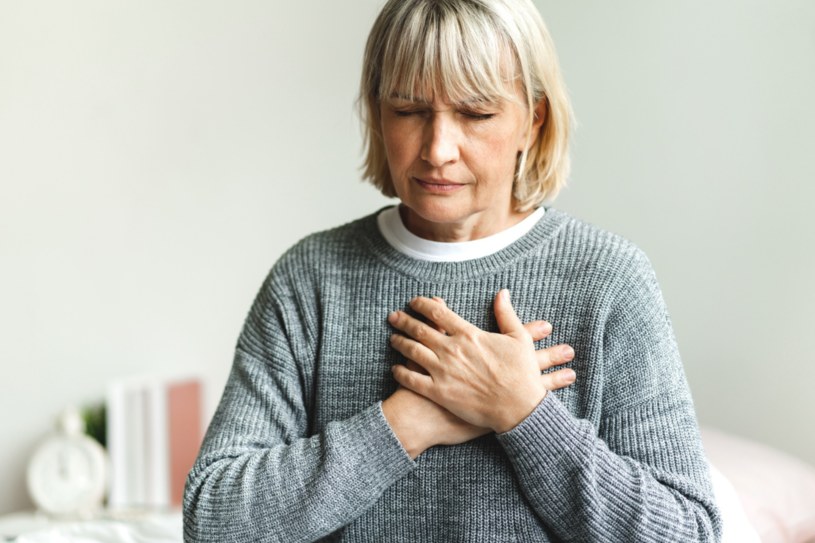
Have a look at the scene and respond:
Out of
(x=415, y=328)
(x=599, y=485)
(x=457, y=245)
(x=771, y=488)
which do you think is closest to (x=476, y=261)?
(x=457, y=245)

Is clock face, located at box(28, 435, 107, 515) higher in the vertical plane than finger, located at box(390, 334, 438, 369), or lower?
lower

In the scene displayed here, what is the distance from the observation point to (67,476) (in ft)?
8.64

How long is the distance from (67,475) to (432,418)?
1735 mm

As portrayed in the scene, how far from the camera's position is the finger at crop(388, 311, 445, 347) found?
1276mm

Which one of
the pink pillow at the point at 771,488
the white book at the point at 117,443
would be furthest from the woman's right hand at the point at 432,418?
the white book at the point at 117,443

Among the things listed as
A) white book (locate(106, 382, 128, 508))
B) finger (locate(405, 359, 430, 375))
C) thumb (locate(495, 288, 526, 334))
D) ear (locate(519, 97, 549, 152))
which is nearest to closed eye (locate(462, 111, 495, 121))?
ear (locate(519, 97, 549, 152))

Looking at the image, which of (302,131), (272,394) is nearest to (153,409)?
(302,131)

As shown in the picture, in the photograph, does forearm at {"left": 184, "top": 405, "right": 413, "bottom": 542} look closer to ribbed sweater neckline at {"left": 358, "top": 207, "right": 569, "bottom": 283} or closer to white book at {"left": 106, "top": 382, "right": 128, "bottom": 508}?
ribbed sweater neckline at {"left": 358, "top": 207, "right": 569, "bottom": 283}

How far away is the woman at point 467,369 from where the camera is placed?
1202 mm

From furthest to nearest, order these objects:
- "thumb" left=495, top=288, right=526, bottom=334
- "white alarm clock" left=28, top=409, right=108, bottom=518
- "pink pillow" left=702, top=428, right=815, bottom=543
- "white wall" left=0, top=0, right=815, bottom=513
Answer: "white alarm clock" left=28, top=409, right=108, bottom=518, "white wall" left=0, top=0, right=815, bottom=513, "pink pillow" left=702, top=428, right=815, bottom=543, "thumb" left=495, top=288, right=526, bottom=334

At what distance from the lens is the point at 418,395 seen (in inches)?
49.8

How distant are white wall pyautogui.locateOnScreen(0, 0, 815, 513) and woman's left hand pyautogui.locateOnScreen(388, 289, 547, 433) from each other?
1050 mm

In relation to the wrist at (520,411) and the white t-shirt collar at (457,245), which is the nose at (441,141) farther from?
the wrist at (520,411)

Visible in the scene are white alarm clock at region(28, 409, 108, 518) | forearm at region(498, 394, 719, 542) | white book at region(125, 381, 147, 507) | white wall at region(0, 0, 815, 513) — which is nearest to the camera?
forearm at region(498, 394, 719, 542)
